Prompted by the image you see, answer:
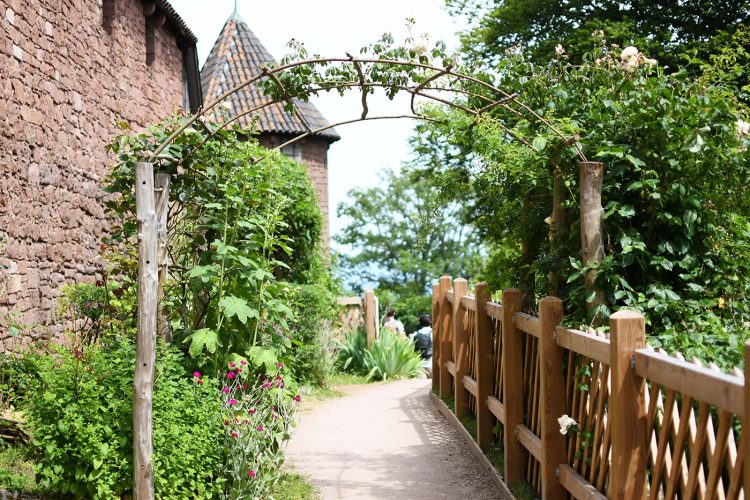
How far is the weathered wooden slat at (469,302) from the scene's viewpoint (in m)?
7.82

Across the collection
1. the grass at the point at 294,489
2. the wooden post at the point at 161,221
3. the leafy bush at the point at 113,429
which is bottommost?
the grass at the point at 294,489

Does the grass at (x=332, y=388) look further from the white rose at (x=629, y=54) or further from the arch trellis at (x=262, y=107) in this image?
the white rose at (x=629, y=54)

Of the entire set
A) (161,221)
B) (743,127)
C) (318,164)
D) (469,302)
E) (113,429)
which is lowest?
(113,429)

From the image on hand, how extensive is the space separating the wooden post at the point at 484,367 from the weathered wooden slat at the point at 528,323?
35.4 inches

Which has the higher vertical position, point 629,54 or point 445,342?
point 629,54

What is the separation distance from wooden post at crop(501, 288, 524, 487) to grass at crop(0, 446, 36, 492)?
3.17 metres

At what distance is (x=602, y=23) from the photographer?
14.7 meters

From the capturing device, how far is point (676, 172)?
15.9 ft

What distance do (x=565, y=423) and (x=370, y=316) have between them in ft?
30.7

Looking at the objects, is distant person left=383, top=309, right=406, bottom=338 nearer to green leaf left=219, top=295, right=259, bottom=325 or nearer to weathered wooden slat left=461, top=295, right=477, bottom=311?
weathered wooden slat left=461, top=295, right=477, bottom=311

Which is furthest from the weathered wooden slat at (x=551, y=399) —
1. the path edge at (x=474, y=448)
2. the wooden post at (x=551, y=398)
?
the path edge at (x=474, y=448)

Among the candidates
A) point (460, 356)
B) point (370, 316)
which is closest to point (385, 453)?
point (460, 356)

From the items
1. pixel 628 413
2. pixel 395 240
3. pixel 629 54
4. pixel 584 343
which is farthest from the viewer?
pixel 395 240

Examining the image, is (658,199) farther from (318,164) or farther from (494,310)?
(318,164)
